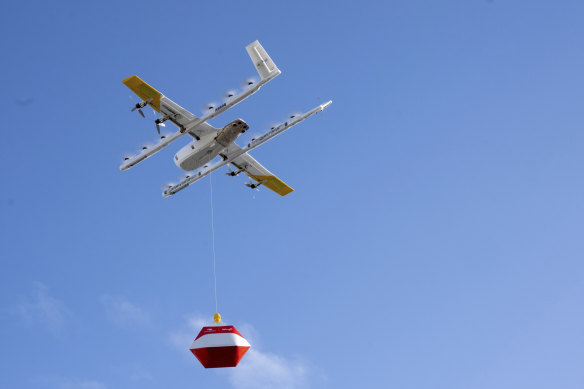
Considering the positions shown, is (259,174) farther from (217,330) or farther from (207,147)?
(217,330)

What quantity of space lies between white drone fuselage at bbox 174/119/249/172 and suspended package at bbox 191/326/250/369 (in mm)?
19779

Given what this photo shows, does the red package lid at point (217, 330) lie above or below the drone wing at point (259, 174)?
below

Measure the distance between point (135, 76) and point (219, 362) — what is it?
23.2m

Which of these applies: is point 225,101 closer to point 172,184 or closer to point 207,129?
point 207,129

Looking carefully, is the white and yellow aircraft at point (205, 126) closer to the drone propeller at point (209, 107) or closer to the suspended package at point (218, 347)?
the drone propeller at point (209, 107)

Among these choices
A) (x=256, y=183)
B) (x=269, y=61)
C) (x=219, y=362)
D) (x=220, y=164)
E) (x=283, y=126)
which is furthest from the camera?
(x=256, y=183)

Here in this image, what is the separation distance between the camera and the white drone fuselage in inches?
2158

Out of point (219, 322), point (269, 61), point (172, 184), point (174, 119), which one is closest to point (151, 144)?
point (174, 119)

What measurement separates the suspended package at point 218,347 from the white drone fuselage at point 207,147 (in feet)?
64.9

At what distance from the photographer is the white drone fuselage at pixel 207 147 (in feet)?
180

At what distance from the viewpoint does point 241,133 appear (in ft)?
181

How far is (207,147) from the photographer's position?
55.5m

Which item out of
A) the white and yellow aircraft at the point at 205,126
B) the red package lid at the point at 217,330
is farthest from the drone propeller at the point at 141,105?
the red package lid at the point at 217,330

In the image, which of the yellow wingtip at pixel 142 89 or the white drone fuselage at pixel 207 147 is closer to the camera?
the yellow wingtip at pixel 142 89
